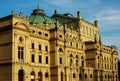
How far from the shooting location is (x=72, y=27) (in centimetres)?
11062

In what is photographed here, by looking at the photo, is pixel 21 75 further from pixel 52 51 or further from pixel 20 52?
pixel 52 51

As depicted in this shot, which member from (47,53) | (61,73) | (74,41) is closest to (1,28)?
(47,53)

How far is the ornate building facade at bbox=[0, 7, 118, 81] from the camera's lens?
72.9 m

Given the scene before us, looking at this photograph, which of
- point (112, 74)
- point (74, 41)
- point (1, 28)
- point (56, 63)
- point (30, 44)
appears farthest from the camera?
point (112, 74)

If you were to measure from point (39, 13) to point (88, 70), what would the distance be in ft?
96.5

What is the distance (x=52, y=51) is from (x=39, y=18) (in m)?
19.6

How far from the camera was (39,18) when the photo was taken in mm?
102375

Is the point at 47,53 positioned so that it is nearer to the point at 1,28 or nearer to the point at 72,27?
the point at 1,28

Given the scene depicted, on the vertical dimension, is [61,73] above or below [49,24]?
below

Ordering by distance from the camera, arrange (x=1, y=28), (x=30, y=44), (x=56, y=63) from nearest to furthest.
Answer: (x=1, y=28), (x=30, y=44), (x=56, y=63)

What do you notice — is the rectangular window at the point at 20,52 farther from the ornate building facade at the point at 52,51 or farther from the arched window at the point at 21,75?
the arched window at the point at 21,75

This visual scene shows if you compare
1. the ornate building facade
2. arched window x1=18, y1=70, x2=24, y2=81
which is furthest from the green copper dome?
arched window x1=18, y1=70, x2=24, y2=81

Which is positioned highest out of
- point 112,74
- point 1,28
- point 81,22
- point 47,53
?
point 81,22

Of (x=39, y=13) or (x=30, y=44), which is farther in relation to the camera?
(x=39, y=13)
